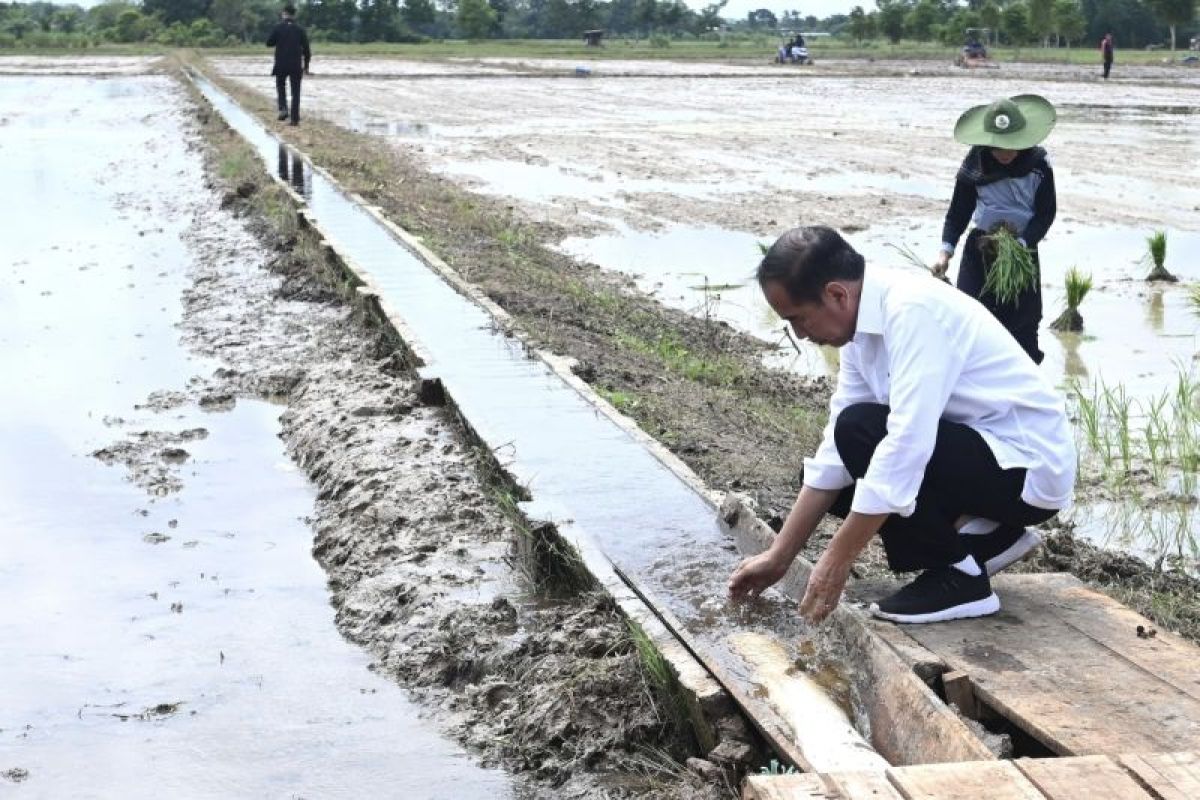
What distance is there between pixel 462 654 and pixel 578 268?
7.26 metres

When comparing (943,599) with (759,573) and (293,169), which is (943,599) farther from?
(293,169)

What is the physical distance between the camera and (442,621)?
5.09m

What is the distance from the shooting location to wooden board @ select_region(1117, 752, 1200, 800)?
303cm

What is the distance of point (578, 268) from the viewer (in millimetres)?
11914

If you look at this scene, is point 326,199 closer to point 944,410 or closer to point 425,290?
point 425,290

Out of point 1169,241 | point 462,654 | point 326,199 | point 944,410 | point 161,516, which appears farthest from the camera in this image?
point 326,199

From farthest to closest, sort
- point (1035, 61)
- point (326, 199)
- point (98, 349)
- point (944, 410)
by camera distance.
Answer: point (1035, 61), point (326, 199), point (98, 349), point (944, 410)

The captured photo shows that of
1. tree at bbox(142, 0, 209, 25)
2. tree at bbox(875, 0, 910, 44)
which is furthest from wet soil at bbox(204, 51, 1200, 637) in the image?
tree at bbox(142, 0, 209, 25)

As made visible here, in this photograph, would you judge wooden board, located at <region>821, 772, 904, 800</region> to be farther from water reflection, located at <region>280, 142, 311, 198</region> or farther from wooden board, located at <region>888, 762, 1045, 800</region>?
water reflection, located at <region>280, 142, 311, 198</region>

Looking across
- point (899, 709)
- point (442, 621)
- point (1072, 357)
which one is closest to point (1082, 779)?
point (899, 709)

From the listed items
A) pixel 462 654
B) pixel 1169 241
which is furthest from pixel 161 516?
pixel 1169 241

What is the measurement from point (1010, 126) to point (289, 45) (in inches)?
650

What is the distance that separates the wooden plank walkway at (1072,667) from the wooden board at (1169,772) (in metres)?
0.27

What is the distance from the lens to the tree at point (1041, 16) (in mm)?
62750
